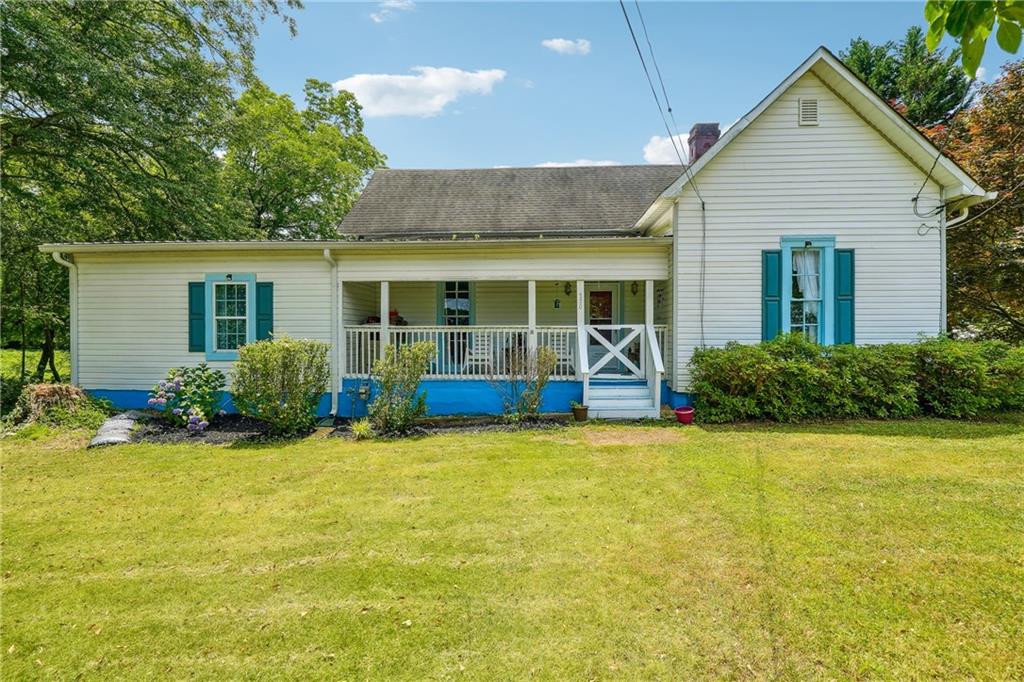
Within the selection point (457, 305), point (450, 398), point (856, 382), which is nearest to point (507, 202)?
point (457, 305)

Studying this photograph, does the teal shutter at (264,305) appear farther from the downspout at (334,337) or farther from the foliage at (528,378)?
the foliage at (528,378)

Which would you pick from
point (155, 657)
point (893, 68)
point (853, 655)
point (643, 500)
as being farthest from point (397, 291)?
point (893, 68)

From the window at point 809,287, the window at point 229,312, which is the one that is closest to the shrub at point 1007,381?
the window at point 809,287

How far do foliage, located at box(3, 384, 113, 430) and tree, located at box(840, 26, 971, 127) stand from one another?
25.2 m

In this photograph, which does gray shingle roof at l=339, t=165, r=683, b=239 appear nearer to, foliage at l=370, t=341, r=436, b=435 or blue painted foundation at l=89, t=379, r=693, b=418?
blue painted foundation at l=89, t=379, r=693, b=418

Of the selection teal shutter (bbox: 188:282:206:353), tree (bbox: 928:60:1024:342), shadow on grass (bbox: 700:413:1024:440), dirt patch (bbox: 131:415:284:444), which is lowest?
dirt patch (bbox: 131:415:284:444)

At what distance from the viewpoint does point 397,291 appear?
505 inches

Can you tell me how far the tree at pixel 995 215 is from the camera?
11.3m

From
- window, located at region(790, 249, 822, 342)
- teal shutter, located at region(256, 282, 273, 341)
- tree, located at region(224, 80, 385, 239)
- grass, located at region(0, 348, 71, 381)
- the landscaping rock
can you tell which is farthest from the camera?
tree, located at region(224, 80, 385, 239)

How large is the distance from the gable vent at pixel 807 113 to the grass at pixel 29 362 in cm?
1984

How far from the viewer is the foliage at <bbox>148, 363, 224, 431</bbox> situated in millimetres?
8500

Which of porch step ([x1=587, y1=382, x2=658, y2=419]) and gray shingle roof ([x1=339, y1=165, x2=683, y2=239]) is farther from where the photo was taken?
gray shingle roof ([x1=339, y1=165, x2=683, y2=239])

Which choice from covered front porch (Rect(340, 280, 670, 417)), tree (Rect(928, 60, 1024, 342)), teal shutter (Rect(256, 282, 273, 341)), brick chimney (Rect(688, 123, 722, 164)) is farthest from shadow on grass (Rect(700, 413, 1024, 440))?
teal shutter (Rect(256, 282, 273, 341))

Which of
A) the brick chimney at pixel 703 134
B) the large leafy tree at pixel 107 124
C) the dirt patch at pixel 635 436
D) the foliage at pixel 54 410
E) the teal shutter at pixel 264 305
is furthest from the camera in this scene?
the brick chimney at pixel 703 134
